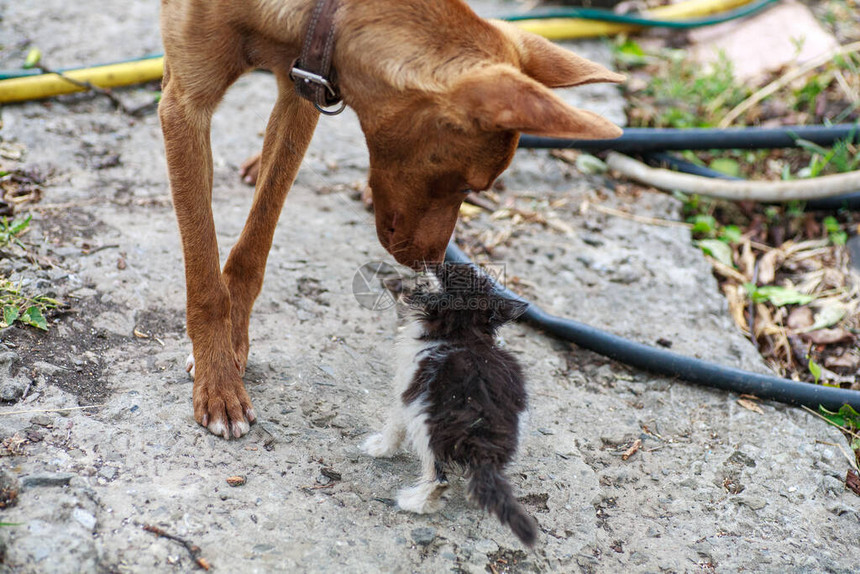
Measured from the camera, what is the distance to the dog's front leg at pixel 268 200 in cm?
332

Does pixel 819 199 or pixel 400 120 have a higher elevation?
pixel 400 120

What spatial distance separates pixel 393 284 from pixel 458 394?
1.77m

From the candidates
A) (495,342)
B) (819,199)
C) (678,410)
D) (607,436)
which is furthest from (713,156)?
(495,342)

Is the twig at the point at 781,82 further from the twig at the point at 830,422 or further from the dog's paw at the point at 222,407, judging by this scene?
the dog's paw at the point at 222,407

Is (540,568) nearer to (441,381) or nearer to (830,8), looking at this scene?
(441,381)

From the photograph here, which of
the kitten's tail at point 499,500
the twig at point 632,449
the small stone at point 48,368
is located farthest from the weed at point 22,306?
the twig at point 632,449

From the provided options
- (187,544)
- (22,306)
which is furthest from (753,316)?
(22,306)

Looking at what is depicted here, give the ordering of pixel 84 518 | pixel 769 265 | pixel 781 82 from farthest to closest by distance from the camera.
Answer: pixel 781 82 → pixel 769 265 → pixel 84 518

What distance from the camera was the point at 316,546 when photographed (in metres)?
2.44

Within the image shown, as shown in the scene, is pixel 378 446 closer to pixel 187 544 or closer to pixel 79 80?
pixel 187 544

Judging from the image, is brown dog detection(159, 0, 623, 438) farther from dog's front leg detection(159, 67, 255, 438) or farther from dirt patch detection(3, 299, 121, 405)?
dirt patch detection(3, 299, 121, 405)

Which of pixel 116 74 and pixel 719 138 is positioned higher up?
pixel 719 138

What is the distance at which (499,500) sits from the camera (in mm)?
2336

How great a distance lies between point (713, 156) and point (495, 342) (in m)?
3.77
